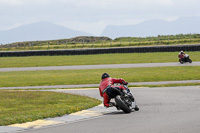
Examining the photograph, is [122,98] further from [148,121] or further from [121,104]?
[148,121]

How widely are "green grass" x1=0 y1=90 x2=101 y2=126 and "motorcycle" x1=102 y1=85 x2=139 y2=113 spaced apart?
1.38 meters

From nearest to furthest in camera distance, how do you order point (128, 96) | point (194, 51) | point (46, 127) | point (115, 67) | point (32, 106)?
point (46, 127) → point (128, 96) → point (32, 106) → point (115, 67) → point (194, 51)

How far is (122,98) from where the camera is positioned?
12.7m

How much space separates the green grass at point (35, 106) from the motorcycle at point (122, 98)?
138 centimetres

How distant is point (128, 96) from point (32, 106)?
3.62 meters

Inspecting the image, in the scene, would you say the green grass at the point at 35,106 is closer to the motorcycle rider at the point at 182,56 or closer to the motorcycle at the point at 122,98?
the motorcycle at the point at 122,98

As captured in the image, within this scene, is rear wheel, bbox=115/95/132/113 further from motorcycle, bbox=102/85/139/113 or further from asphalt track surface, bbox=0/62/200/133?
asphalt track surface, bbox=0/62/200/133

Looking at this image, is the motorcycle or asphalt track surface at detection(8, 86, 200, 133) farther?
the motorcycle

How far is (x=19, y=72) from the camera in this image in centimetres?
3728

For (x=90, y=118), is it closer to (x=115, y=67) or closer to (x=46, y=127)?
(x=46, y=127)

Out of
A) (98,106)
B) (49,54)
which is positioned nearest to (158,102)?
(98,106)

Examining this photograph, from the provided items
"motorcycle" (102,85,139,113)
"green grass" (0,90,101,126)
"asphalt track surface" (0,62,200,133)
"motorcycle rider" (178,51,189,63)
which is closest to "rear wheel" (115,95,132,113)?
"motorcycle" (102,85,139,113)

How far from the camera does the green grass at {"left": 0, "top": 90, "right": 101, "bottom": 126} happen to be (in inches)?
471

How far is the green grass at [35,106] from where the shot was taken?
12.0m
